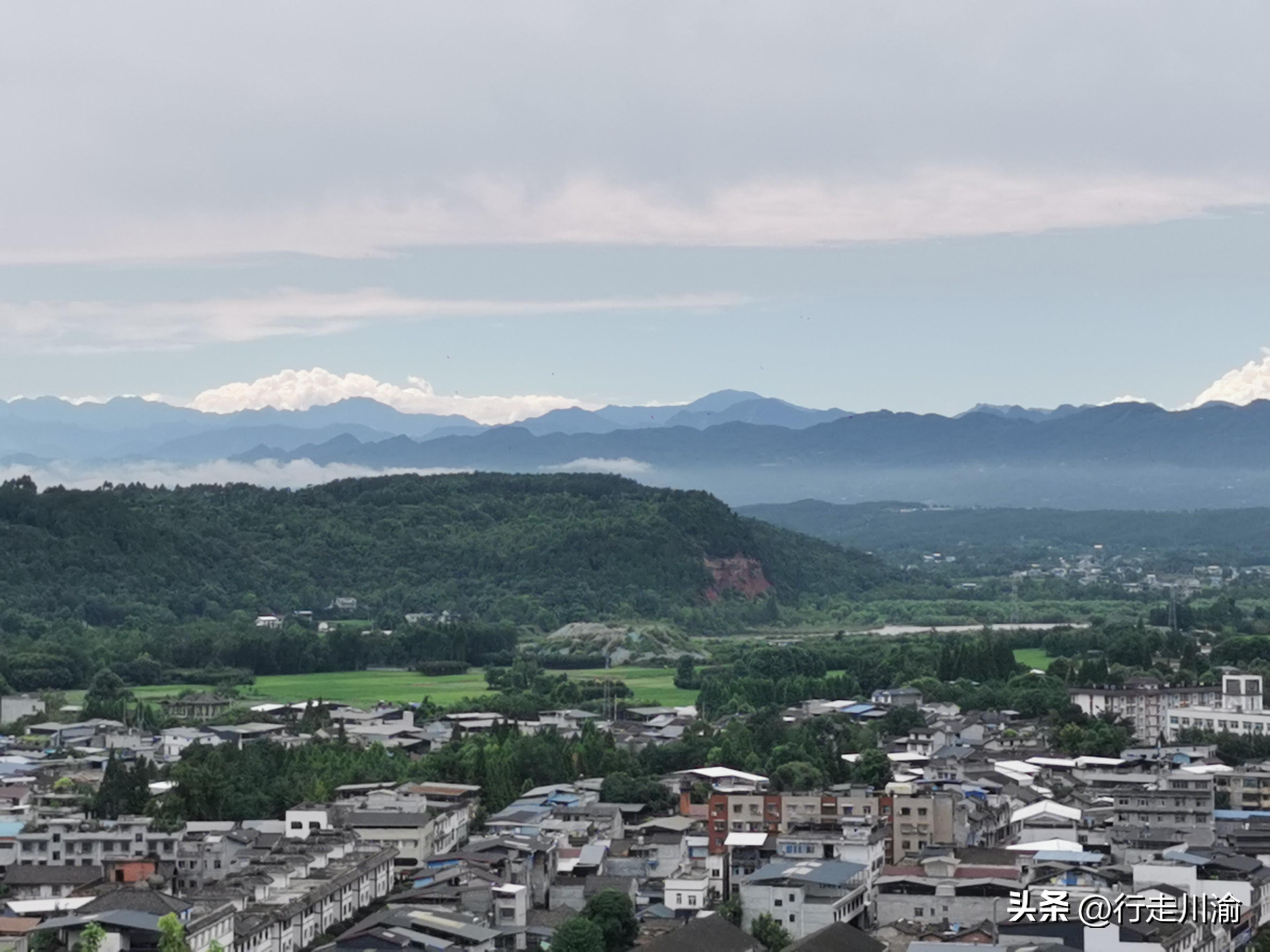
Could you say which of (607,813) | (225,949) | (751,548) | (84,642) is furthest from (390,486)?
(225,949)

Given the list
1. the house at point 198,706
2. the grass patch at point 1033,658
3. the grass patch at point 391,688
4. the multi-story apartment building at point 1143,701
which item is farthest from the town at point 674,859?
the grass patch at point 1033,658

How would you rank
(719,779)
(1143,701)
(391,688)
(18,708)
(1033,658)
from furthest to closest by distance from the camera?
(1033,658), (391,688), (18,708), (1143,701), (719,779)

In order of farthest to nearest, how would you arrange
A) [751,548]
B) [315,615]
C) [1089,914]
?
[751,548]
[315,615]
[1089,914]

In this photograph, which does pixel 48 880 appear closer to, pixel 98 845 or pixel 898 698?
pixel 98 845

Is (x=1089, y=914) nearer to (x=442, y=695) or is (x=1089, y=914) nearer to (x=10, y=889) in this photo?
(x=10, y=889)

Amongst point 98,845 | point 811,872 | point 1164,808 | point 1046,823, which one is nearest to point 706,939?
point 811,872
